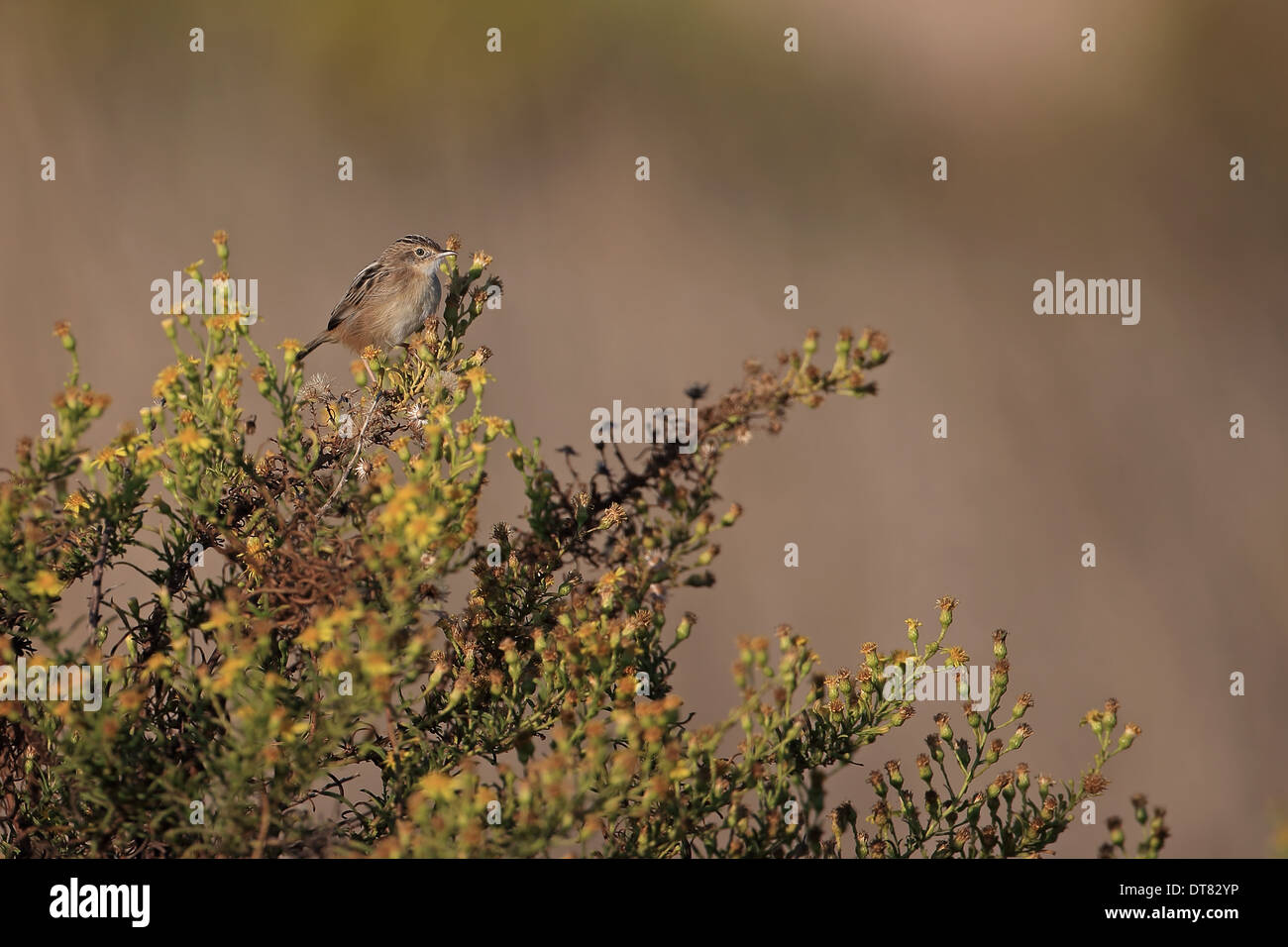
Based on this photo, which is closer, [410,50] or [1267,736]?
[1267,736]

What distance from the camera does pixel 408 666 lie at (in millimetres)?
1675

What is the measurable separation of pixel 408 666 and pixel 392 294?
3268 mm

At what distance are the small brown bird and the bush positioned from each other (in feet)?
7.61

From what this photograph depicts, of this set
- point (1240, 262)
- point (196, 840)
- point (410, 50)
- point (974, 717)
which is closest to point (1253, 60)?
point (1240, 262)

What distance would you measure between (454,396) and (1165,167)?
676cm

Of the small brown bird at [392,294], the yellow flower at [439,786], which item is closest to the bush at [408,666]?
the yellow flower at [439,786]

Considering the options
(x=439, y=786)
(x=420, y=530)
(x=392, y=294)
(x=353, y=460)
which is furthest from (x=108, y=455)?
(x=392, y=294)

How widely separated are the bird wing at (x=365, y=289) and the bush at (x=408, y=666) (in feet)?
7.83

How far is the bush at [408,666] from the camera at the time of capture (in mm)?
1688

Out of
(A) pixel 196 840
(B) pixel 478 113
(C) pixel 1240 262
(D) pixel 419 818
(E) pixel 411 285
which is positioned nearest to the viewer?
(D) pixel 419 818

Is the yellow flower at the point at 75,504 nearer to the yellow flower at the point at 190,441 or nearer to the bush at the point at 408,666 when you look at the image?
the bush at the point at 408,666

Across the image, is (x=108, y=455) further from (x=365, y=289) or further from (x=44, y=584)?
(x=365, y=289)

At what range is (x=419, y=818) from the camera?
1.57m

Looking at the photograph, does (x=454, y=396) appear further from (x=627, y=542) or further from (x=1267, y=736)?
(x=1267, y=736)
